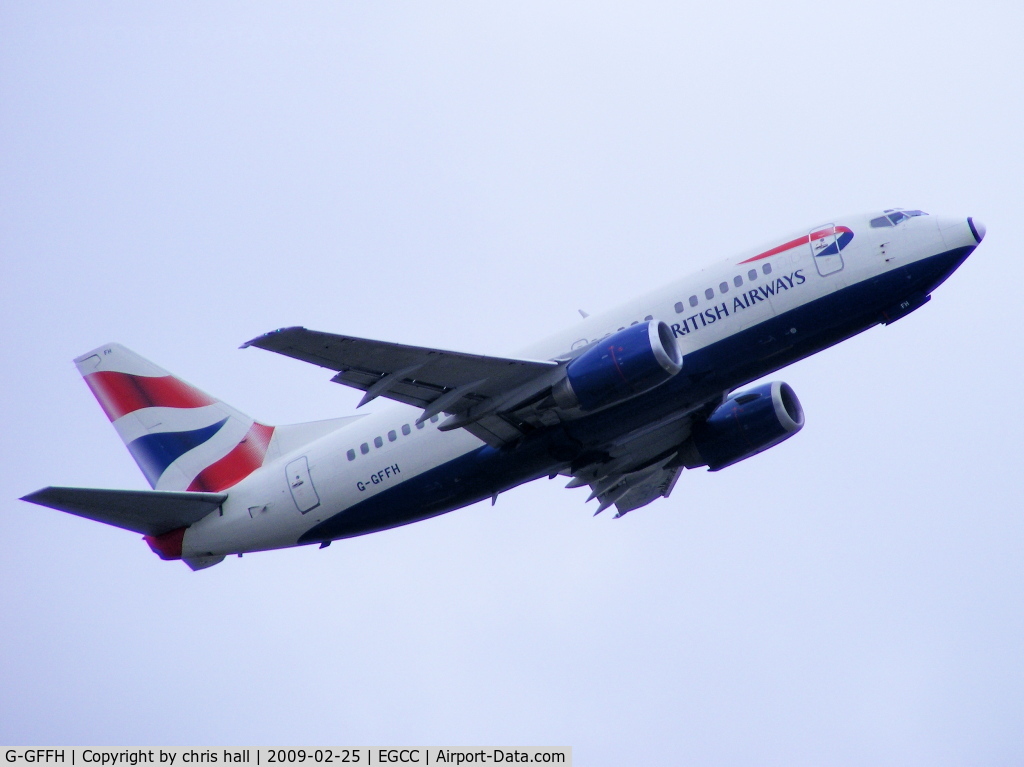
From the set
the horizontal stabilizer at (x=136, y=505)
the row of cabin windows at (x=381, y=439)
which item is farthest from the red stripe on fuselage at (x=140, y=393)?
the row of cabin windows at (x=381, y=439)

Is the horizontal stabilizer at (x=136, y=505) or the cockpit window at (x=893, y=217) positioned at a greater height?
the cockpit window at (x=893, y=217)

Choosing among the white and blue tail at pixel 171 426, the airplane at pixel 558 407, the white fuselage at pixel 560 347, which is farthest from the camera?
the white and blue tail at pixel 171 426

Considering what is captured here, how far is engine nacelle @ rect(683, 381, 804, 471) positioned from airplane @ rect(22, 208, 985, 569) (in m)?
0.05

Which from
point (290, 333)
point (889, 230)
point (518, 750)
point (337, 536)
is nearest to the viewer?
point (290, 333)

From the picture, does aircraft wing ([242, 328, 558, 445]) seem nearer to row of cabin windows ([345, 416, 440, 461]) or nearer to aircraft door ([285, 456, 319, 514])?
row of cabin windows ([345, 416, 440, 461])

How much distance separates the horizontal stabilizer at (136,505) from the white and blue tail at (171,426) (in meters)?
1.55

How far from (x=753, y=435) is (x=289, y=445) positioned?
13116 mm

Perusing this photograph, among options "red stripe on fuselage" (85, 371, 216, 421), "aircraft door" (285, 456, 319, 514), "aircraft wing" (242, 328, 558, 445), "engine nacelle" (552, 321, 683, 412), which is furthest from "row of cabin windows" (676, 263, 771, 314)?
"red stripe on fuselage" (85, 371, 216, 421)

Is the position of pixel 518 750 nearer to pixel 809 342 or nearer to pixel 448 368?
pixel 448 368

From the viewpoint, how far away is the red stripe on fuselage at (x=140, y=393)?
36.1 metres

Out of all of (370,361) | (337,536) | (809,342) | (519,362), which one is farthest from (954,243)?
(337,536)

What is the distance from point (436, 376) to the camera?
28484 millimetres

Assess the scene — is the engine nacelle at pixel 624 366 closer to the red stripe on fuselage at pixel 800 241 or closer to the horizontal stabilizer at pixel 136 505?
the red stripe on fuselage at pixel 800 241

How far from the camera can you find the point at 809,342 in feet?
96.1
